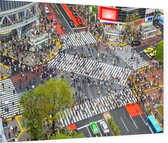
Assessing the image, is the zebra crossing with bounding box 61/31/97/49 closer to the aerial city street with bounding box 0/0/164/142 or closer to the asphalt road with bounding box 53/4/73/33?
the aerial city street with bounding box 0/0/164/142

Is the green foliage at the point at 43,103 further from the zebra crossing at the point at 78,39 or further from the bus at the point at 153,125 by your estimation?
the bus at the point at 153,125

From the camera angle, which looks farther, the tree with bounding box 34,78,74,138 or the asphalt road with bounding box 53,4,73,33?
the asphalt road with bounding box 53,4,73,33

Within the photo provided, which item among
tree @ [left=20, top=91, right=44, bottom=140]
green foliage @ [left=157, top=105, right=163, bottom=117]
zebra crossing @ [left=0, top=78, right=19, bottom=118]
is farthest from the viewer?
green foliage @ [left=157, top=105, right=163, bottom=117]

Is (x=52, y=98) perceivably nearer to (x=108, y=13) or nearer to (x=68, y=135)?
(x=68, y=135)

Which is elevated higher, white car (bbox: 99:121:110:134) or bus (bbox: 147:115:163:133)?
white car (bbox: 99:121:110:134)

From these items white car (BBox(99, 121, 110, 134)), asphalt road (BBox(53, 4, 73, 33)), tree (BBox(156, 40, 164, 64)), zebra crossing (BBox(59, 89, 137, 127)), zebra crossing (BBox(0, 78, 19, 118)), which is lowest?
white car (BBox(99, 121, 110, 134))

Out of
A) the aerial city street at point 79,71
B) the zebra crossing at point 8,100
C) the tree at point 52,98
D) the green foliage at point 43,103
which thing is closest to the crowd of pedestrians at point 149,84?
the aerial city street at point 79,71

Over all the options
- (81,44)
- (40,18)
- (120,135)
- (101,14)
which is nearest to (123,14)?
(101,14)

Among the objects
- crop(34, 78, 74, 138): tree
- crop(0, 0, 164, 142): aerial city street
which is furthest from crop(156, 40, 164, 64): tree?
crop(34, 78, 74, 138): tree
